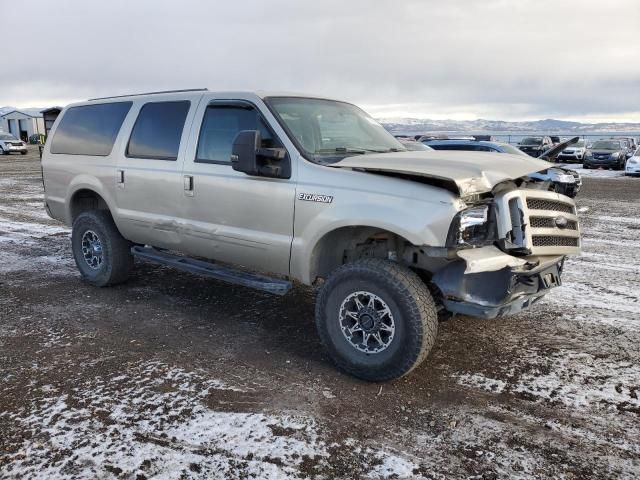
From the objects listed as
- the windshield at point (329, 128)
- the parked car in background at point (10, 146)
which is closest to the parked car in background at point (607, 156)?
the windshield at point (329, 128)

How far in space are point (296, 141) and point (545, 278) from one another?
207 centimetres

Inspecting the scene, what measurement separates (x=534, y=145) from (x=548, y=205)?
98.2ft

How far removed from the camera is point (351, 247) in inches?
166

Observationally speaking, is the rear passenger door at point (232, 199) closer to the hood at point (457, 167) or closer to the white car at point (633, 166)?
the hood at point (457, 167)

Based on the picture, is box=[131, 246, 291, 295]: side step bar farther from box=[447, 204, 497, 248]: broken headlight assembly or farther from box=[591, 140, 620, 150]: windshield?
box=[591, 140, 620, 150]: windshield

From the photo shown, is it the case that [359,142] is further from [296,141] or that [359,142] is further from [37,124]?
[37,124]

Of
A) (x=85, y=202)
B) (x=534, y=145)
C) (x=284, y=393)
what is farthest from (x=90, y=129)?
(x=534, y=145)

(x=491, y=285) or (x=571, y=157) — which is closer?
(x=491, y=285)

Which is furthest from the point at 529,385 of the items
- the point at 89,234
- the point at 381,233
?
the point at 89,234

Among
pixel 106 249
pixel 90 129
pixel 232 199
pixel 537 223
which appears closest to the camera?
pixel 537 223

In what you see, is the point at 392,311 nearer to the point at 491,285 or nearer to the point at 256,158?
the point at 491,285

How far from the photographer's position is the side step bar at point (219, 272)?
4358 millimetres

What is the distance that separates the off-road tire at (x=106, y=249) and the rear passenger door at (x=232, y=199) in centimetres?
117

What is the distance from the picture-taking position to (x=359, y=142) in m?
4.77
